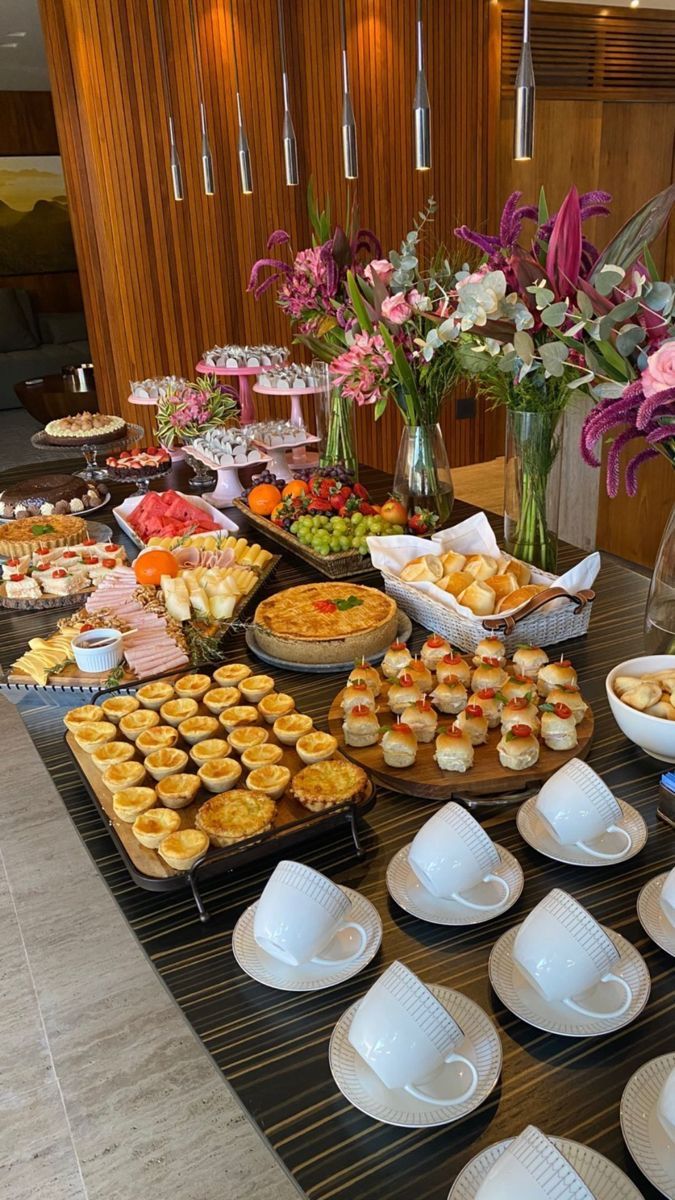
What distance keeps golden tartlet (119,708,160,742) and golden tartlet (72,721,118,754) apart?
0.06 feet

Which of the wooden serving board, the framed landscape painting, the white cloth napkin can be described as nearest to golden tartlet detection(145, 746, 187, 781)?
the wooden serving board

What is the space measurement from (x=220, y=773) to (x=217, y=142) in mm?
4140

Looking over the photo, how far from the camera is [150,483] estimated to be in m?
2.92

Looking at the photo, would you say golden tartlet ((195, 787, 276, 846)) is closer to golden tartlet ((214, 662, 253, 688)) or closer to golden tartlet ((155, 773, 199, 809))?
golden tartlet ((155, 773, 199, 809))

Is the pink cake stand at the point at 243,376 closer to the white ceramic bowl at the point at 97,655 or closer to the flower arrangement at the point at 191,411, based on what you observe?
the flower arrangement at the point at 191,411

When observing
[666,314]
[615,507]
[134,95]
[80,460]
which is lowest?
[615,507]

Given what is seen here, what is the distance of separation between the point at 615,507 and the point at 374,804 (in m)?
4.21

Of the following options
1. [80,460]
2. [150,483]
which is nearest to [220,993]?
[150,483]

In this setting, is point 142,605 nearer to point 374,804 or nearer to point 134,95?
point 374,804

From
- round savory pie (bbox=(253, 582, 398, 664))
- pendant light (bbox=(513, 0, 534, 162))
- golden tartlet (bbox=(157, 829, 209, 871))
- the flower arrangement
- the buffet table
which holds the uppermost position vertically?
pendant light (bbox=(513, 0, 534, 162))

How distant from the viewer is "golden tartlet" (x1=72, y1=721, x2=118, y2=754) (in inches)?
51.0

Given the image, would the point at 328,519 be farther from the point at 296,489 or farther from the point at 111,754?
the point at 111,754

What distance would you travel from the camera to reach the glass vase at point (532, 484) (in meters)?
1.76

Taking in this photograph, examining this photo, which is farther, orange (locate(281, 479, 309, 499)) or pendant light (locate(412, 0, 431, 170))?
orange (locate(281, 479, 309, 499))
